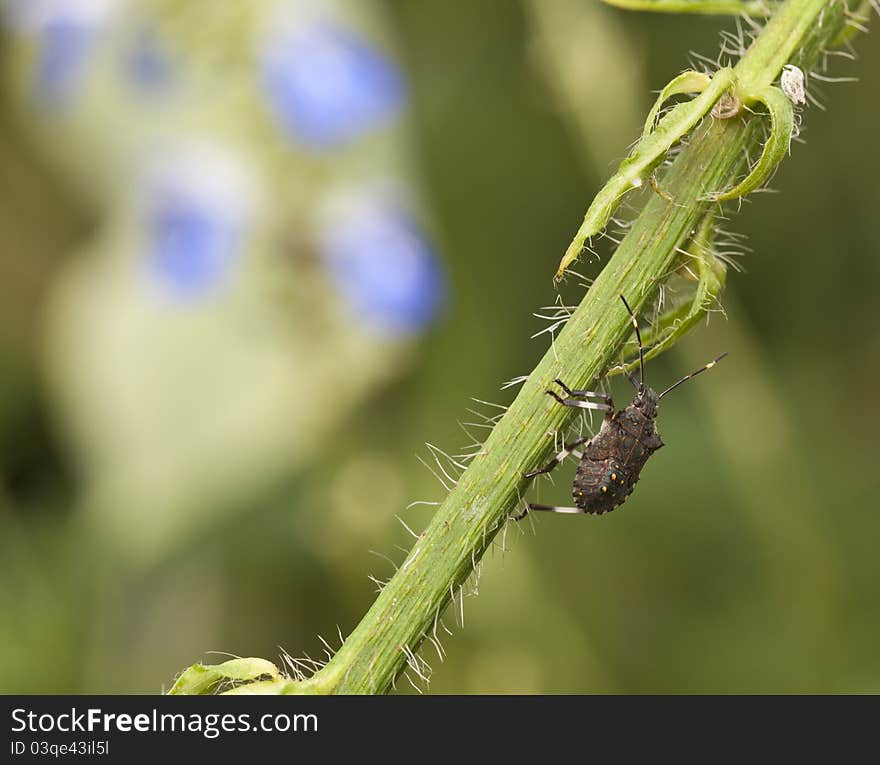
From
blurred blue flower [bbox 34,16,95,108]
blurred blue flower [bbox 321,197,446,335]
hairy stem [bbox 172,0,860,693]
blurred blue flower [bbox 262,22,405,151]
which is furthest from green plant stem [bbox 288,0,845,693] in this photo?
blurred blue flower [bbox 34,16,95,108]

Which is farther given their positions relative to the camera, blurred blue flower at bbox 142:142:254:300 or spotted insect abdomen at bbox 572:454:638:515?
blurred blue flower at bbox 142:142:254:300

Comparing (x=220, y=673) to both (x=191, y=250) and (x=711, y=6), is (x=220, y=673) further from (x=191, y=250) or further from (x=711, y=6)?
(x=191, y=250)

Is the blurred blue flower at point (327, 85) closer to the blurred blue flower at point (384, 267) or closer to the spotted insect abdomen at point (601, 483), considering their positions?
the blurred blue flower at point (384, 267)

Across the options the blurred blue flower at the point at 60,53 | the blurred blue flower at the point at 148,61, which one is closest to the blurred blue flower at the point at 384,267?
the blurred blue flower at the point at 148,61

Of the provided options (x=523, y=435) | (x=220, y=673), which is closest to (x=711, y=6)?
(x=523, y=435)

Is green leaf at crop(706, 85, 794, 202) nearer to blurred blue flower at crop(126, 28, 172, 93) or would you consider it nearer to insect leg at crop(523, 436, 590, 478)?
insect leg at crop(523, 436, 590, 478)

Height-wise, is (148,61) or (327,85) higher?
(148,61)
